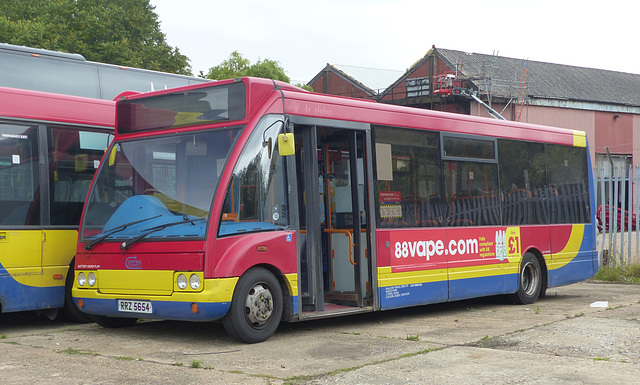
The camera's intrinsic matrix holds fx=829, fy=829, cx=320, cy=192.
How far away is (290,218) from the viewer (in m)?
9.32

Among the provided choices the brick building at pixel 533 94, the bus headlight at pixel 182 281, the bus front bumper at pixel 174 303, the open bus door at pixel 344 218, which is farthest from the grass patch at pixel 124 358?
the brick building at pixel 533 94

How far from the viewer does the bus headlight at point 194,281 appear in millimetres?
8492

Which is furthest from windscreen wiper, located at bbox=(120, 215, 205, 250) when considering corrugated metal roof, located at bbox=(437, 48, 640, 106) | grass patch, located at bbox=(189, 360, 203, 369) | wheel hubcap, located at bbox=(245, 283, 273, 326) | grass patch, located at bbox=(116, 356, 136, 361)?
corrugated metal roof, located at bbox=(437, 48, 640, 106)

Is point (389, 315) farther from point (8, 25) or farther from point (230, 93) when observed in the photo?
point (8, 25)

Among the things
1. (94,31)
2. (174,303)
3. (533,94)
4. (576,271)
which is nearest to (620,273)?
(576,271)

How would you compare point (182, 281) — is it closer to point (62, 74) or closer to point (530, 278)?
point (62, 74)

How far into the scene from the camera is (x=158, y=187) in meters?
9.16

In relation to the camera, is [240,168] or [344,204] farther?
[344,204]

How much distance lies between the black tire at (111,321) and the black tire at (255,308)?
1993mm

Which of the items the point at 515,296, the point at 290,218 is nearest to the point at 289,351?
the point at 290,218

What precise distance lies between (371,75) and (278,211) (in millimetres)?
61248

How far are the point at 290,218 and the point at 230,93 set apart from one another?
1.54 m

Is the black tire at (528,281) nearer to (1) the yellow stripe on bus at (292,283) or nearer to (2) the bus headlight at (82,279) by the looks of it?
(1) the yellow stripe on bus at (292,283)

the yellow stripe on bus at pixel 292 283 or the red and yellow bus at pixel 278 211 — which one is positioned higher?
the red and yellow bus at pixel 278 211
